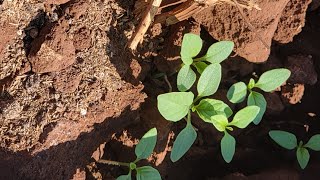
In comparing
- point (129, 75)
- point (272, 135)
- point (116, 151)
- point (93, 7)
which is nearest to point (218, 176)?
point (272, 135)

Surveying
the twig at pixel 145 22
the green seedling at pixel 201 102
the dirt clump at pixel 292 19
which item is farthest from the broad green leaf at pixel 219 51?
the dirt clump at pixel 292 19

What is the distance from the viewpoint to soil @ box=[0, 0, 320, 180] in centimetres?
151

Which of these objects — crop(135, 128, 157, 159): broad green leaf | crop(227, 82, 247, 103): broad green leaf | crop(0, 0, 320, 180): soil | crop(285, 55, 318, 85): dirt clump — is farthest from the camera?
crop(285, 55, 318, 85): dirt clump

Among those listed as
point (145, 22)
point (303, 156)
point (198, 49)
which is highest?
point (145, 22)

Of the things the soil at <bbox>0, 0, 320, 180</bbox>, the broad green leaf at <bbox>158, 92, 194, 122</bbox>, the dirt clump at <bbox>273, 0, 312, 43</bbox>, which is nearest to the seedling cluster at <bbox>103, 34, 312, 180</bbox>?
the broad green leaf at <bbox>158, 92, 194, 122</bbox>

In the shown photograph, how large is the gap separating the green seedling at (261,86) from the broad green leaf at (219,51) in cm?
12

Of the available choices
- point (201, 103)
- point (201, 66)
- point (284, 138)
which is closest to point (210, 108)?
point (201, 103)

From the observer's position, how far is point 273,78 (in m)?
1.75

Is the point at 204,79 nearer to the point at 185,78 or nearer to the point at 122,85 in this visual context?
the point at 185,78

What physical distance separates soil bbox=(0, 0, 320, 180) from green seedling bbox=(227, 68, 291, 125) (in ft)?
Result: 0.35

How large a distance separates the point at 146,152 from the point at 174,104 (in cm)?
18

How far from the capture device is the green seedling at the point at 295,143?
6.05 ft

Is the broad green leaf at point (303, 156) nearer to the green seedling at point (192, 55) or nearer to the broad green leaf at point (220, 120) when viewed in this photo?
the broad green leaf at point (220, 120)

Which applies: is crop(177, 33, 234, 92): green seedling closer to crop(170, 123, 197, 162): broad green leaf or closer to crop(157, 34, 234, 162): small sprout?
crop(157, 34, 234, 162): small sprout
